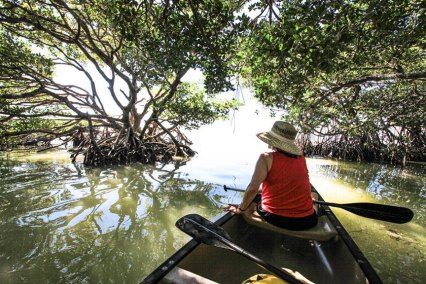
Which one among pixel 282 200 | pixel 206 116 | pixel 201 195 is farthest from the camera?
pixel 206 116

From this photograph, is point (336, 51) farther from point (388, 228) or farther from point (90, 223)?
point (90, 223)

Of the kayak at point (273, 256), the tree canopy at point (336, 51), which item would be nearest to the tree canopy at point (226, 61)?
the tree canopy at point (336, 51)

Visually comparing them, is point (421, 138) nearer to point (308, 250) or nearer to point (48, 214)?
point (308, 250)

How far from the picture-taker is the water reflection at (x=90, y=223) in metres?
2.47

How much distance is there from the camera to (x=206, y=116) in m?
9.51

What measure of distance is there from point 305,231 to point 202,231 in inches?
39.0

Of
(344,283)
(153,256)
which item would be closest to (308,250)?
(344,283)

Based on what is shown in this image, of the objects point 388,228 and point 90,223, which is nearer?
point 90,223

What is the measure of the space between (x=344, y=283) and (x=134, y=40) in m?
3.88

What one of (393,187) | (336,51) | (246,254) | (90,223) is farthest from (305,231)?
(393,187)

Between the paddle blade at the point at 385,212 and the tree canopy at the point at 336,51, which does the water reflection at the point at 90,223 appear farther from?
the tree canopy at the point at 336,51

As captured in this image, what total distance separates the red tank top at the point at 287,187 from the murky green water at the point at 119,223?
1.09 metres

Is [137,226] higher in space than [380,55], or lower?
lower

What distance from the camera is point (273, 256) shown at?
8.42 ft
